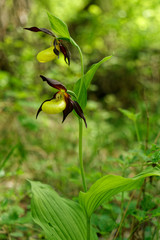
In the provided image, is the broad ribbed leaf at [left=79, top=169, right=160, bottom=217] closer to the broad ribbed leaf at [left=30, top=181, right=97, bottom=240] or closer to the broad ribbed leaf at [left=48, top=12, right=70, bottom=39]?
the broad ribbed leaf at [left=30, top=181, right=97, bottom=240]

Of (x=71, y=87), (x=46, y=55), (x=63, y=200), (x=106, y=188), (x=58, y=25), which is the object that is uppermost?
(x=58, y=25)

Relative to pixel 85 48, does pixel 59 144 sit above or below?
below

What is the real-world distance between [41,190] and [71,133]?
74.8 inches

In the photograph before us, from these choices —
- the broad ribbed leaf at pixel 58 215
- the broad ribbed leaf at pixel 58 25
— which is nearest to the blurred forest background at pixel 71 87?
the broad ribbed leaf at pixel 58 215

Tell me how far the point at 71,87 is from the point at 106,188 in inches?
81.4

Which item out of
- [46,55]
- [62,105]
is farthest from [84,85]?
[46,55]

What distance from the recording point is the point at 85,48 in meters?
4.48

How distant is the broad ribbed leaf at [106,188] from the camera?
0.74 m

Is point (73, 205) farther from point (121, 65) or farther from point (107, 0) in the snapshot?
point (107, 0)

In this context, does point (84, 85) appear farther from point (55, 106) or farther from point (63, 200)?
point (63, 200)

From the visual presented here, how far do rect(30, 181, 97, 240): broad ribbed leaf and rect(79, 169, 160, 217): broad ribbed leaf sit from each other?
10 cm

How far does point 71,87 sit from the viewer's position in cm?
272

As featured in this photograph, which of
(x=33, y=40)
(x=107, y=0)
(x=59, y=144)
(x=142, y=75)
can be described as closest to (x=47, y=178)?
(x=59, y=144)

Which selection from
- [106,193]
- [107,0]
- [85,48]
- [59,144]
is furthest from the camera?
[107,0]
